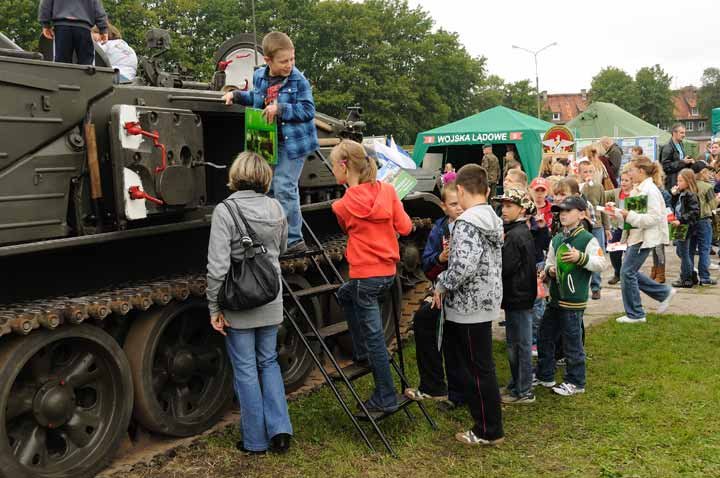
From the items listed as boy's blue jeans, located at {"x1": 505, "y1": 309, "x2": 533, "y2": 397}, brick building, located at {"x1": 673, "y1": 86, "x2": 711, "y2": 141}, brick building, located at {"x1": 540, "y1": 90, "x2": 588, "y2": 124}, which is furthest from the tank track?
brick building, located at {"x1": 673, "y1": 86, "x2": 711, "y2": 141}

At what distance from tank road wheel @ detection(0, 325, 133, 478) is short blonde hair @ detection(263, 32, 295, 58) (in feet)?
7.21

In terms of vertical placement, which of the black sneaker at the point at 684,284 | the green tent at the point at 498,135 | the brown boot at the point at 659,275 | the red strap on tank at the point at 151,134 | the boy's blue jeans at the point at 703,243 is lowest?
the black sneaker at the point at 684,284

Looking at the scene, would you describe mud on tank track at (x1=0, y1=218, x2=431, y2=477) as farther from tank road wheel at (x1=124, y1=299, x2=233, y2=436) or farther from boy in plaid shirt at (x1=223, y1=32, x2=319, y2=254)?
boy in plaid shirt at (x1=223, y1=32, x2=319, y2=254)

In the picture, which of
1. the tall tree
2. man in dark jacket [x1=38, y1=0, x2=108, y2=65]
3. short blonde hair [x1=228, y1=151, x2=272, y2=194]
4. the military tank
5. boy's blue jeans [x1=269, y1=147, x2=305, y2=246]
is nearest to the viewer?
the military tank

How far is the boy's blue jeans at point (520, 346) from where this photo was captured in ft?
19.7

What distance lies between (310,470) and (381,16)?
192 feet

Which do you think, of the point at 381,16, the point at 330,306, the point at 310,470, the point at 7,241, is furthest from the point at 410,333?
the point at 381,16

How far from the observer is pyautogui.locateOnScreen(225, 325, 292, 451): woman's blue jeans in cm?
509

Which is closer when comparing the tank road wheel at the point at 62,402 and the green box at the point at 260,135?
the tank road wheel at the point at 62,402

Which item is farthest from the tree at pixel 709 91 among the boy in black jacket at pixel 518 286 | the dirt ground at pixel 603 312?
the boy in black jacket at pixel 518 286

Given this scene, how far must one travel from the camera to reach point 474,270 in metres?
5.16

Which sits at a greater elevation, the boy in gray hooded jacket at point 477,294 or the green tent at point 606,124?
the green tent at point 606,124

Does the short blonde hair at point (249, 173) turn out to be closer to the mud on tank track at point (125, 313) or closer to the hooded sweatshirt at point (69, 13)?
the mud on tank track at point (125, 313)

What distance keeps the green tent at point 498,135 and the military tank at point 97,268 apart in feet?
55.8
